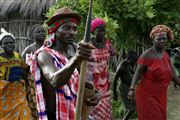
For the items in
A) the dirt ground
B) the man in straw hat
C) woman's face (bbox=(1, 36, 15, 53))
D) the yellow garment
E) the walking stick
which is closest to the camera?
the walking stick

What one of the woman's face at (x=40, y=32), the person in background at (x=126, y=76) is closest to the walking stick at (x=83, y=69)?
the woman's face at (x=40, y=32)

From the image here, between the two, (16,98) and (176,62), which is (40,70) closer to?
(16,98)

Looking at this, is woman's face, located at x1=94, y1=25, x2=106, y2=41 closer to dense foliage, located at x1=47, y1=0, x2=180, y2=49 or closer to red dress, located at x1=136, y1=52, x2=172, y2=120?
dense foliage, located at x1=47, y1=0, x2=180, y2=49

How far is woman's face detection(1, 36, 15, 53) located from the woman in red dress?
1.69 metres

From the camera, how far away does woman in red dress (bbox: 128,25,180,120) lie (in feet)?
20.6

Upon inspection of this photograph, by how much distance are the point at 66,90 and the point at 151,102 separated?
2946mm

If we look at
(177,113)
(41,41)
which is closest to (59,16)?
(41,41)

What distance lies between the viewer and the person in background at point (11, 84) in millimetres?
6008

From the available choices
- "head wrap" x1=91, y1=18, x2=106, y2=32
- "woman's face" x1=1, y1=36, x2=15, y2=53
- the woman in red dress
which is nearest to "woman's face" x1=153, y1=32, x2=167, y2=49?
the woman in red dress

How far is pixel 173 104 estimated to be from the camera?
10.6 metres

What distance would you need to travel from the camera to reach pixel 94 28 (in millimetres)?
6289

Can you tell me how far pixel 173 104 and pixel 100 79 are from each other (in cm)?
465

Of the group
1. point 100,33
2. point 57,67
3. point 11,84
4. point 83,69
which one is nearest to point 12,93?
point 11,84

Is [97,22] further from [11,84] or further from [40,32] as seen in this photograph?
[40,32]
